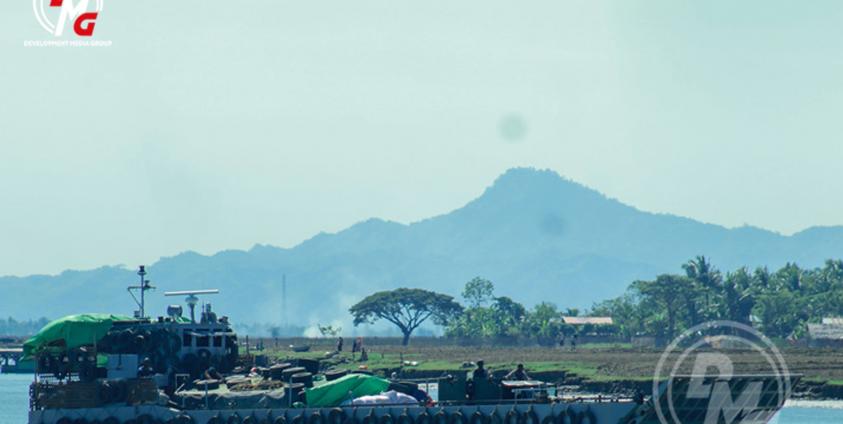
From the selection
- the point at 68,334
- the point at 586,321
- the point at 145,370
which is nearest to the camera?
the point at 145,370

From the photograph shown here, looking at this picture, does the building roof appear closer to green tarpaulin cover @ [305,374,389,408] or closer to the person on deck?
the person on deck

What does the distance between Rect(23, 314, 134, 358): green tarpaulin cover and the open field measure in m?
40.1

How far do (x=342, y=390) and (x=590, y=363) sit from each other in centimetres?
8030

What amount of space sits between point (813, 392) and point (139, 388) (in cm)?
Result: 5939

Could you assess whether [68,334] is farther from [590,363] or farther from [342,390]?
[590,363]

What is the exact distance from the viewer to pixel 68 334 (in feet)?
134

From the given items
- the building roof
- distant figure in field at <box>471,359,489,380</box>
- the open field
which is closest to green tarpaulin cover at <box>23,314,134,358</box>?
distant figure in field at <box>471,359,489,380</box>

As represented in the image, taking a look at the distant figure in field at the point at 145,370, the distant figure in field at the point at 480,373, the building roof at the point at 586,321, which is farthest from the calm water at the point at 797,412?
the building roof at the point at 586,321

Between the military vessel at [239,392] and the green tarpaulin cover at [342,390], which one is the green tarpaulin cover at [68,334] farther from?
the green tarpaulin cover at [342,390]

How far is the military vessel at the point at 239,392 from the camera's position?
36.7 m

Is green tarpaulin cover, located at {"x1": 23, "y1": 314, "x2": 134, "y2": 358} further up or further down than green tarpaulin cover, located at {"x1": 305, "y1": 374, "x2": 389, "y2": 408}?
further up

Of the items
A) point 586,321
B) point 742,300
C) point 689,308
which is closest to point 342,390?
point 742,300

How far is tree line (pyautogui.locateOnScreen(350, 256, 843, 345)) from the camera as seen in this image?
151m

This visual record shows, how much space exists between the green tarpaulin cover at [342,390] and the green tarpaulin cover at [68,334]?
6812mm
